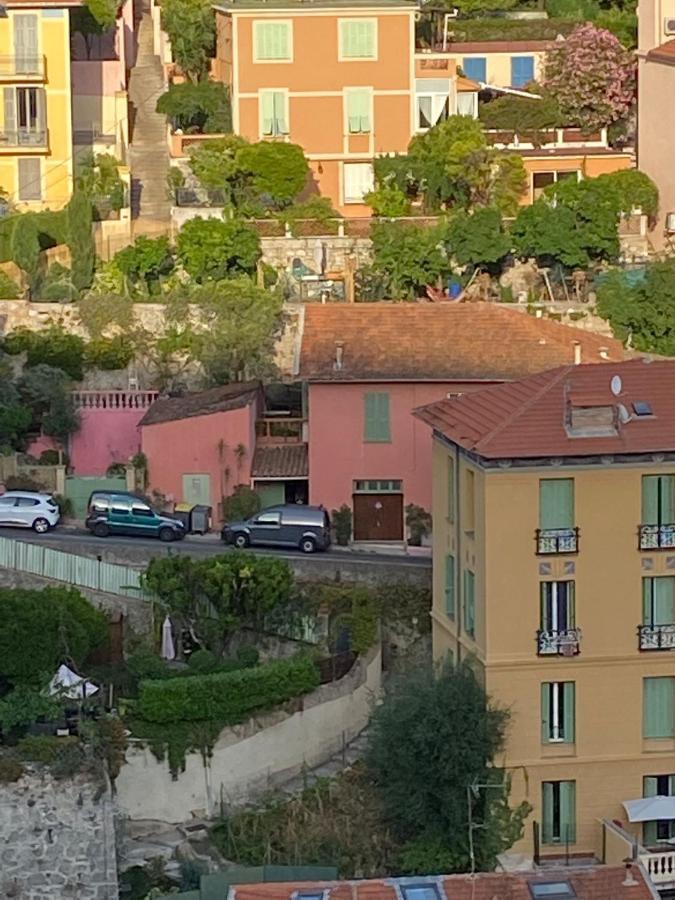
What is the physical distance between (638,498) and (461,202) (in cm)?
2726

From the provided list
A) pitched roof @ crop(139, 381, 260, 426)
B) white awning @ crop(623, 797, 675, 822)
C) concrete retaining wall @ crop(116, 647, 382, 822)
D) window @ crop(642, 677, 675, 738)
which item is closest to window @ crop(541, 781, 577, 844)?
white awning @ crop(623, 797, 675, 822)

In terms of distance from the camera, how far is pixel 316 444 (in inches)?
2215

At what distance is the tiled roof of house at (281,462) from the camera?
5666cm

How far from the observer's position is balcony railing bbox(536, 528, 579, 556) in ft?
148

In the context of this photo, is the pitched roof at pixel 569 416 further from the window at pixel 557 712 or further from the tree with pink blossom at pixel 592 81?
the tree with pink blossom at pixel 592 81

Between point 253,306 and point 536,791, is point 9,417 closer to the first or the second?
point 253,306

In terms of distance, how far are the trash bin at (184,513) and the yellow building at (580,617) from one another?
11631 mm

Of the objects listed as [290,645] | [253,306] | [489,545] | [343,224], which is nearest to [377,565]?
[290,645]

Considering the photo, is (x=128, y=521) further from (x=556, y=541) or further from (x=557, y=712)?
(x=557, y=712)

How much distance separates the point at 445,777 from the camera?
1751 inches

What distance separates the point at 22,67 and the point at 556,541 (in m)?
30.6

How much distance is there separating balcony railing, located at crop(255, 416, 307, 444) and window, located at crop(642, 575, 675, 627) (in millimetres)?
13961

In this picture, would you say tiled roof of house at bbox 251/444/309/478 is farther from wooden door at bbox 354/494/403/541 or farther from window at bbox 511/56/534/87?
window at bbox 511/56/534/87

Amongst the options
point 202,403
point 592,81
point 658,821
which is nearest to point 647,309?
point 592,81
